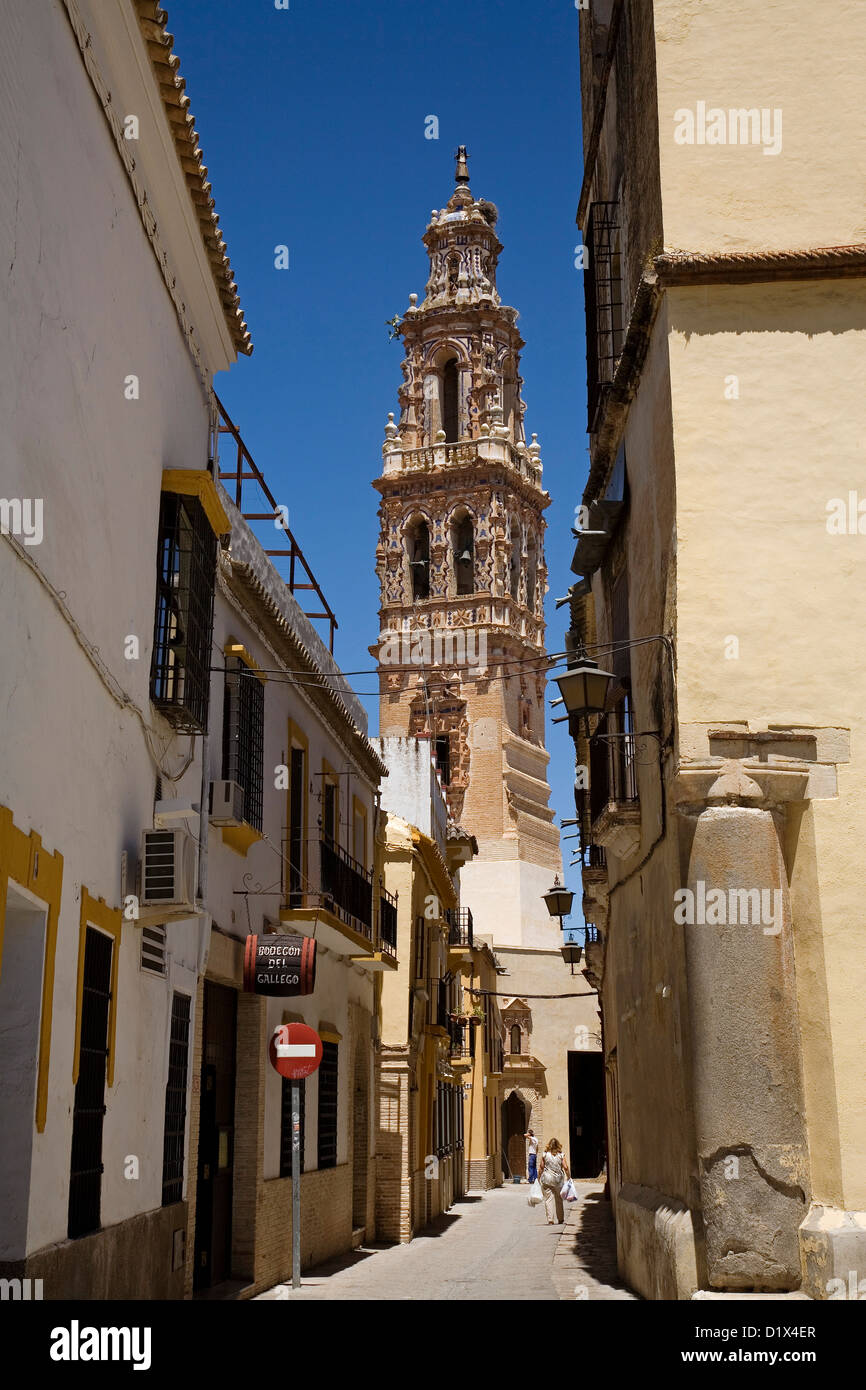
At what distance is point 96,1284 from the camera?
26.2ft

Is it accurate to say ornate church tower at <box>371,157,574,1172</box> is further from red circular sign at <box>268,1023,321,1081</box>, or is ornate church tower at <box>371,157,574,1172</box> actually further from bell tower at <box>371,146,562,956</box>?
red circular sign at <box>268,1023,321,1081</box>

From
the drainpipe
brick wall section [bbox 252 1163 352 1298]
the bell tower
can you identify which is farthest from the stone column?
the bell tower

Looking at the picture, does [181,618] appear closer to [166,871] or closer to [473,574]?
[166,871]

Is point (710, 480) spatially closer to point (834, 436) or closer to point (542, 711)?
point (834, 436)

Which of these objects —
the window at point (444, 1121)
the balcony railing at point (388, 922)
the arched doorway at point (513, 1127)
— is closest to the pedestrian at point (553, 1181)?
the window at point (444, 1121)

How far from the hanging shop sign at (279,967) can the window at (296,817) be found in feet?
7.41

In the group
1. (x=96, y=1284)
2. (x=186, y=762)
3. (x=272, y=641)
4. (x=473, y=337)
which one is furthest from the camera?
(x=473, y=337)

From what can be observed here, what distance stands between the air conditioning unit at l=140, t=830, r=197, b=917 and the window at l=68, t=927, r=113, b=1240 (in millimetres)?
580

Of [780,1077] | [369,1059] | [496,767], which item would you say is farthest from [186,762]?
[496,767]

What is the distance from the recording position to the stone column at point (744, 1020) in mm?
8086

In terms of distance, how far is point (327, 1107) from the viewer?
17078mm

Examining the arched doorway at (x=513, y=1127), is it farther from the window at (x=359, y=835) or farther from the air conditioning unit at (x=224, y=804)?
the air conditioning unit at (x=224, y=804)

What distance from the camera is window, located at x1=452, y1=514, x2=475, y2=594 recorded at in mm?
56969

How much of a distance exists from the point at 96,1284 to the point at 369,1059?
481 inches
